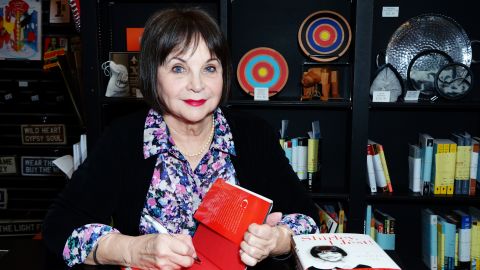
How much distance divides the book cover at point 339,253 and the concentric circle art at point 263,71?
1.54 m

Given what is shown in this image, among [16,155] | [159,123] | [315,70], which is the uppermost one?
[315,70]

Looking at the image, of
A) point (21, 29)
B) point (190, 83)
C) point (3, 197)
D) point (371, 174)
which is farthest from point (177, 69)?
point (3, 197)

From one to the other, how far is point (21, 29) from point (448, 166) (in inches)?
138

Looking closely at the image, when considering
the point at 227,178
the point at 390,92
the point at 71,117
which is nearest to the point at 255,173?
the point at 227,178

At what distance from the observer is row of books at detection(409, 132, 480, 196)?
2.29 meters

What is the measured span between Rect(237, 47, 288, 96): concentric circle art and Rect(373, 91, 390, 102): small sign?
49 centimetres

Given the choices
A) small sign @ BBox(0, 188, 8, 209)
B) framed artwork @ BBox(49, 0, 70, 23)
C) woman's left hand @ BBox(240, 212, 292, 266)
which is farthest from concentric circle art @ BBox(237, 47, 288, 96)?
small sign @ BBox(0, 188, 8, 209)

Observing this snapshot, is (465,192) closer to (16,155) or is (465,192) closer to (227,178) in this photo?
(227,178)

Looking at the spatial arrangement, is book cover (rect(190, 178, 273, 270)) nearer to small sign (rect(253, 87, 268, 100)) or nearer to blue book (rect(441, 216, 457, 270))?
small sign (rect(253, 87, 268, 100))

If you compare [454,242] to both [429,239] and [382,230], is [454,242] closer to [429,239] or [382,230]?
[429,239]

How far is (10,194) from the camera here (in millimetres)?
3955

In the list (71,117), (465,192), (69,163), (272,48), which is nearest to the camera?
(69,163)

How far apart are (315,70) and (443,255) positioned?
47.4 inches

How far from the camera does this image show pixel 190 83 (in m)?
1.21
